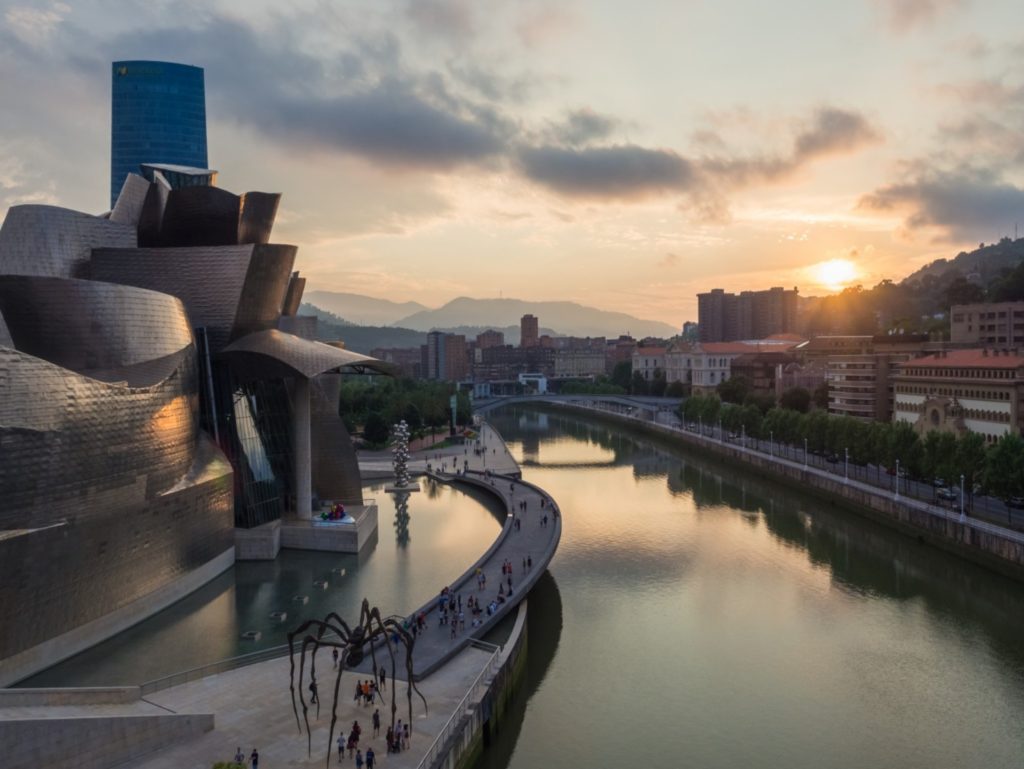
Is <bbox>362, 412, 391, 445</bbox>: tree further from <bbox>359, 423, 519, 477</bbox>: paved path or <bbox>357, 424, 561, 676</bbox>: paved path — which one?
<bbox>357, 424, 561, 676</bbox>: paved path

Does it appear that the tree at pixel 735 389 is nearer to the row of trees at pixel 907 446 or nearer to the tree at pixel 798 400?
the tree at pixel 798 400

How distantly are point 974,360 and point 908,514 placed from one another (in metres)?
16.1

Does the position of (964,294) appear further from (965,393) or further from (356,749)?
(356,749)

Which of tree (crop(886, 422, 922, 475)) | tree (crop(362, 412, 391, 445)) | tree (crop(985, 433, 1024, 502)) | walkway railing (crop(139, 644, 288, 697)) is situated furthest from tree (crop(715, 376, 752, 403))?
walkway railing (crop(139, 644, 288, 697))

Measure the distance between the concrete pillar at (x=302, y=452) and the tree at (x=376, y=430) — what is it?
92.7 ft

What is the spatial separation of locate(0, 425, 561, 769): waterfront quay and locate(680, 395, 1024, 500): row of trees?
22349 millimetres

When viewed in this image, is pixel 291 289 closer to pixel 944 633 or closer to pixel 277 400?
pixel 277 400

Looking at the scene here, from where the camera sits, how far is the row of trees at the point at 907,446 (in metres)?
32.5

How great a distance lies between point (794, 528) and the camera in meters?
39.6

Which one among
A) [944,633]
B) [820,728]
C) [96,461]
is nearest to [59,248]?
[96,461]

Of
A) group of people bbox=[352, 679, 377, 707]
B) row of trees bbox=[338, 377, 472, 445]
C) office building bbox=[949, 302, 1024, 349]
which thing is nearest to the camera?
group of people bbox=[352, 679, 377, 707]

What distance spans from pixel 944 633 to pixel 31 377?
87.0 feet

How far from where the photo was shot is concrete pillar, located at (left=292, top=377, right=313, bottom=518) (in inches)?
1347

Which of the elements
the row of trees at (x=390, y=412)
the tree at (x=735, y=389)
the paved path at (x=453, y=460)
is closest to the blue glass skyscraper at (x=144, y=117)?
the row of trees at (x=390, y=412)
